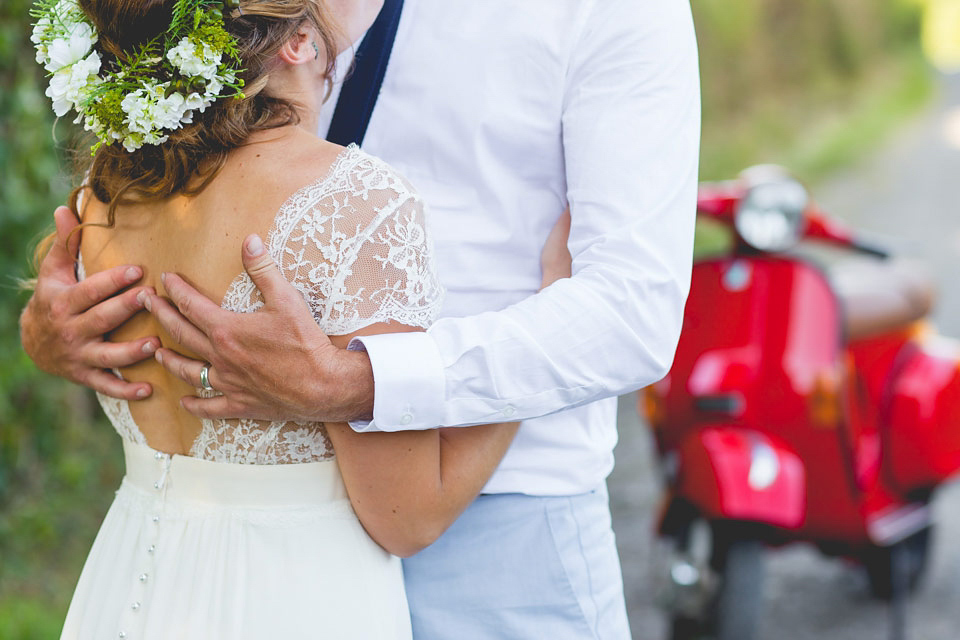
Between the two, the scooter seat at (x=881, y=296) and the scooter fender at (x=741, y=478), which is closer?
the scooter fender at (x=741, y=478)

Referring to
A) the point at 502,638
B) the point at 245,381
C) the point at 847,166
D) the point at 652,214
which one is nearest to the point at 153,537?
the point at 245,381

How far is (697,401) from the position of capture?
10.7 ft

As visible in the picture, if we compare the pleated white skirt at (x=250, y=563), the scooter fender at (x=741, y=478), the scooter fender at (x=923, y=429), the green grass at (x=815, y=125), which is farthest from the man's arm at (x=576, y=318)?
the green grass at (x=815, y=125)

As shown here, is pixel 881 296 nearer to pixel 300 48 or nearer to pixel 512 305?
pixel 512 305

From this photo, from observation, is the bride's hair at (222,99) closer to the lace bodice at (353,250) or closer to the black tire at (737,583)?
the lace bodice at (353,250)

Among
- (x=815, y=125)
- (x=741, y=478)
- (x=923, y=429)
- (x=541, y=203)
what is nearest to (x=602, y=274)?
(x=541, y=203)

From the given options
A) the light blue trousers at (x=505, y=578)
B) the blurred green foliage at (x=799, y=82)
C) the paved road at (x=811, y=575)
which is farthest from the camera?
the blurred green foliage at (x=799, y=82)

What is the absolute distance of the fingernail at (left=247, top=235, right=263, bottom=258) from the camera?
1.41 meters

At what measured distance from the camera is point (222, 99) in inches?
58.8

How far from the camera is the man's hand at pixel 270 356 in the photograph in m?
1.42

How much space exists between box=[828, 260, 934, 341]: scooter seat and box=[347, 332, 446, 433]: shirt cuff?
226cm

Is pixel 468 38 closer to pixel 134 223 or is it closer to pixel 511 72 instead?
pixel 511 72

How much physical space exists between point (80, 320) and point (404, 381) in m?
0.56

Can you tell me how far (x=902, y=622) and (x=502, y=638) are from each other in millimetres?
2237
